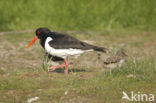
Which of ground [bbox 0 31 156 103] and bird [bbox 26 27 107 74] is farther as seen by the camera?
bird [bbox 26 27 107 74]

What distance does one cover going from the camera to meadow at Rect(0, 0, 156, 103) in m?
7.02

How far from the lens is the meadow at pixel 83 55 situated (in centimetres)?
702

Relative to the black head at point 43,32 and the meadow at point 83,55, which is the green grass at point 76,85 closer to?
the meadow at point 83,55

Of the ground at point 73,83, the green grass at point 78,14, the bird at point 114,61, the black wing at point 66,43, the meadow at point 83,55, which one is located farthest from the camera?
the green grass at point 78,14

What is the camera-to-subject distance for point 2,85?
7.19m

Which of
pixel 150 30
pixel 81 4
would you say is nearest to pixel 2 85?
pixel 81 4

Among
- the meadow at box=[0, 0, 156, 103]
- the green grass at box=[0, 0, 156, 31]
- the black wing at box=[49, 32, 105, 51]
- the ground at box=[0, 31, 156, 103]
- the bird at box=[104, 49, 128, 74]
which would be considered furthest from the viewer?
the green grass at box=[0, 0, 156, 31]

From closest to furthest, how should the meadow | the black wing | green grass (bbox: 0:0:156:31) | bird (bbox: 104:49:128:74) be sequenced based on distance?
the meadow, the black wing, bird (bbox: 104:49:128:74), green grass (bbox: 0:0:156:31)

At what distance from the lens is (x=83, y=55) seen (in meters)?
11.5

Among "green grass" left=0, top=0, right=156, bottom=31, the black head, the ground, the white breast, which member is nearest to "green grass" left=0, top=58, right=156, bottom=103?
the ground

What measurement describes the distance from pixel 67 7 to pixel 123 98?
24.6 ft

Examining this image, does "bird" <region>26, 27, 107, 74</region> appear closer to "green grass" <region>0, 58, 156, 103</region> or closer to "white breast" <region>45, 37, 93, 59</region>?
"white breast" <region>45, 37, 93, 59</region>

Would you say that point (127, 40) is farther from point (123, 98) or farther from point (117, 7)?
point (123, 98)

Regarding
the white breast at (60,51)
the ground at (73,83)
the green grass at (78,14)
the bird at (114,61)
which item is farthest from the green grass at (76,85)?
the green grass at (78,14)
